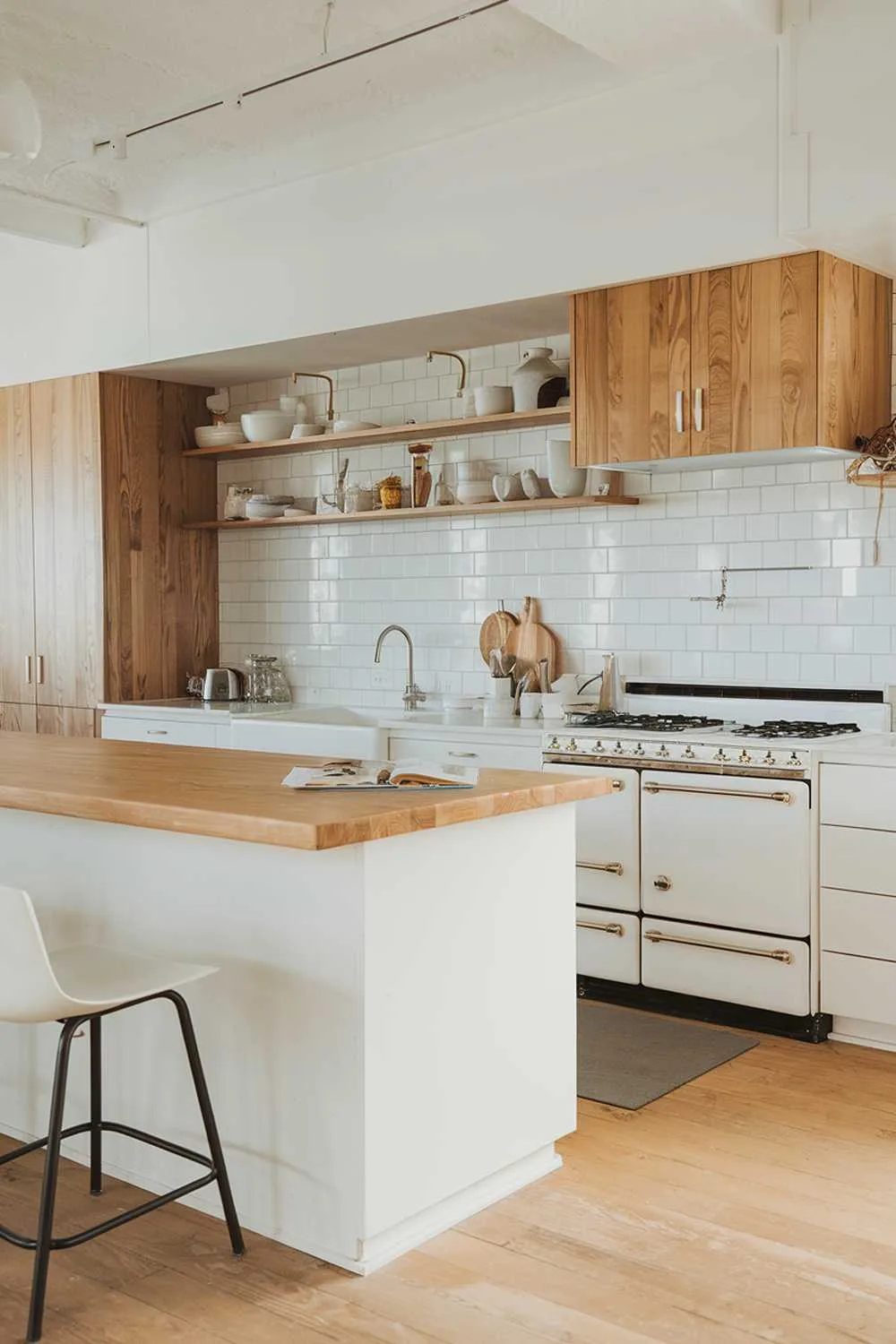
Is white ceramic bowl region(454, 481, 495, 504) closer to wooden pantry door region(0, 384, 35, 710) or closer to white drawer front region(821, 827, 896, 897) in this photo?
white drawer front region(821, 827, 896, 897)

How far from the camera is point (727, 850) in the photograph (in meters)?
4.52

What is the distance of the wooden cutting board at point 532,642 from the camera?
5758 millimetres

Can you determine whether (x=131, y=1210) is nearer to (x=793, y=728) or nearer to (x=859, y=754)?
(x=859, y=754)

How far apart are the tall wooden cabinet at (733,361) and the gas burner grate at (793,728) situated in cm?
94

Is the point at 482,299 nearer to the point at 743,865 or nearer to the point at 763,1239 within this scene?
the point at 743,865

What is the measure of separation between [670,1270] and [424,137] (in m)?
4.01

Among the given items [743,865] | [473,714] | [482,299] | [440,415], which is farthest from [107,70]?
[743,865]

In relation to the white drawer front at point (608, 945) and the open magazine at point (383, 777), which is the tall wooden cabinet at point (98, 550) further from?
the open magazine at point (383, 777)

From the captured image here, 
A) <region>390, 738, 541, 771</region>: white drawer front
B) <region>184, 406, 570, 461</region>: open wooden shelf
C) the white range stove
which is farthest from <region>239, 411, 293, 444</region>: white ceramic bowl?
the white range stove

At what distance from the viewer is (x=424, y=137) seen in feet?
17.0

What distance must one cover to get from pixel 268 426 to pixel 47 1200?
4.39 meters

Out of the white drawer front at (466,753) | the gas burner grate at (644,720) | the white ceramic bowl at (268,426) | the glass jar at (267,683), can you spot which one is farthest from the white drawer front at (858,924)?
the white ceramic bowl at (268,426)

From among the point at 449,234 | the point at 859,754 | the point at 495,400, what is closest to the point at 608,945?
the point at 859,754

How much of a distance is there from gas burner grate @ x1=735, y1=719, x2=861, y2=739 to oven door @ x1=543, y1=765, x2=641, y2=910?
44 cm
